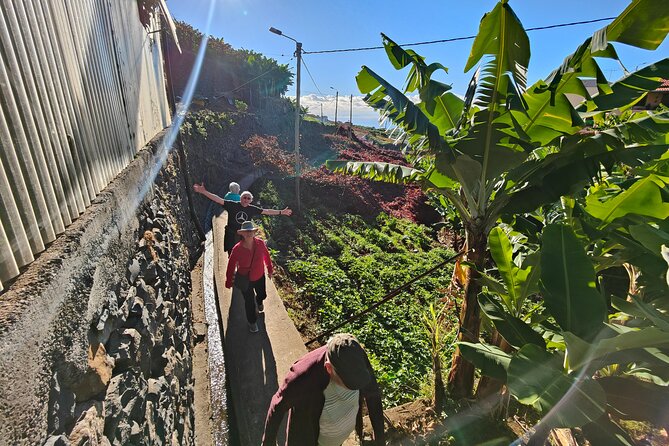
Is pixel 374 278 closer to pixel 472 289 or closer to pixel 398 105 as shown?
pixel 472 289

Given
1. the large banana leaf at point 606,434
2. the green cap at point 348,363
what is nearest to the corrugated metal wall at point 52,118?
the green cap at point 348,363

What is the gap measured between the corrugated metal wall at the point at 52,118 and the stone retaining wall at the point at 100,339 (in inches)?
5.1

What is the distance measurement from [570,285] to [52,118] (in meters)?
3.52

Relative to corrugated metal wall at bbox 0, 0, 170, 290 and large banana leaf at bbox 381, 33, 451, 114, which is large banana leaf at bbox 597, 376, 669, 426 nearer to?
large banana leaf at bbox 381, 33, 451, 114

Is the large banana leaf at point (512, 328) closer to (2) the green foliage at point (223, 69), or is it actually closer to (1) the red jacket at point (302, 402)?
(1) the red jacket at point (302, 402)

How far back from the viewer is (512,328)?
8.80 feet

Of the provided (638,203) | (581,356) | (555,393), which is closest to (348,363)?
(555,393)

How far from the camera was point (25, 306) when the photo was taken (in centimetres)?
127

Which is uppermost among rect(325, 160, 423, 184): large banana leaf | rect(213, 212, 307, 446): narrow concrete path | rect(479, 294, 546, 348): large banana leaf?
rect(325, 160, 423, 184): large banana leaf

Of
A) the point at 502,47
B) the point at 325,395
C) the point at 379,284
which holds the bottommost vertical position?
the point at 379,284

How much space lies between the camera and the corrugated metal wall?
1.49 meters

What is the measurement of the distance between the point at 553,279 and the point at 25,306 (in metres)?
2.98

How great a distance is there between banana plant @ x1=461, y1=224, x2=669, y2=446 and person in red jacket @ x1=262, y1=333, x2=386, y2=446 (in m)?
0.89

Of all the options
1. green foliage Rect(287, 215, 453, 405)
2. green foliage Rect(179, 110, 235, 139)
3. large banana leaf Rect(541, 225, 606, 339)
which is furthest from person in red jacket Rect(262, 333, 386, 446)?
green foliage Rect(179, 110, 235, 139)
